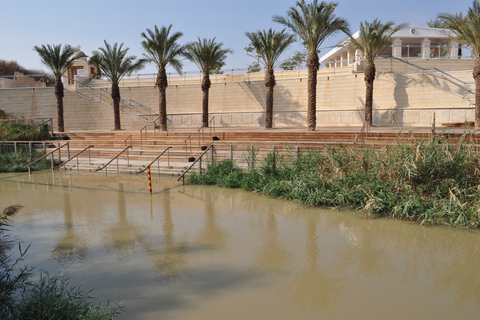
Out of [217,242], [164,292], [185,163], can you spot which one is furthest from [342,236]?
[185,163]

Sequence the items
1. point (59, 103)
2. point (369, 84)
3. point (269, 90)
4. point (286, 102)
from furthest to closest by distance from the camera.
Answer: point (286, 102) → point (59, 103) → point (269, 90) → point (369, 84)

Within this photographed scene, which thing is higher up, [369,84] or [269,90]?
[369,84]

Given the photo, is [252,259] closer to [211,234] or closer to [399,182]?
[211,234]

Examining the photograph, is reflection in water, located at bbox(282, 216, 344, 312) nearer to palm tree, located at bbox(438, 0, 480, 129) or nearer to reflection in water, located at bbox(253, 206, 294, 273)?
reflection in water, located at bbox(253, 206, 294, 273)

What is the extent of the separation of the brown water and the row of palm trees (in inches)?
462

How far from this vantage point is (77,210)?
1153cm

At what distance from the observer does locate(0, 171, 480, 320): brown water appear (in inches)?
223

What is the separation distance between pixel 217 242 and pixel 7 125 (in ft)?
71.7

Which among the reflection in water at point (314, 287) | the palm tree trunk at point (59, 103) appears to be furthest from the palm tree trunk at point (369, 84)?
the palm tree trunk at point (59, 103)

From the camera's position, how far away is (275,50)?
25266mm

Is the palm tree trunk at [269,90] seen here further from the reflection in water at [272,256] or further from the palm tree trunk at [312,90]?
the reflection in water at [272,256]

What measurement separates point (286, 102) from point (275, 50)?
688cm

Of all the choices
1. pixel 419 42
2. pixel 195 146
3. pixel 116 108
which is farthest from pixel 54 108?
pixel 419 42

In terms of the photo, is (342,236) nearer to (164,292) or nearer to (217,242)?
(217,242)
